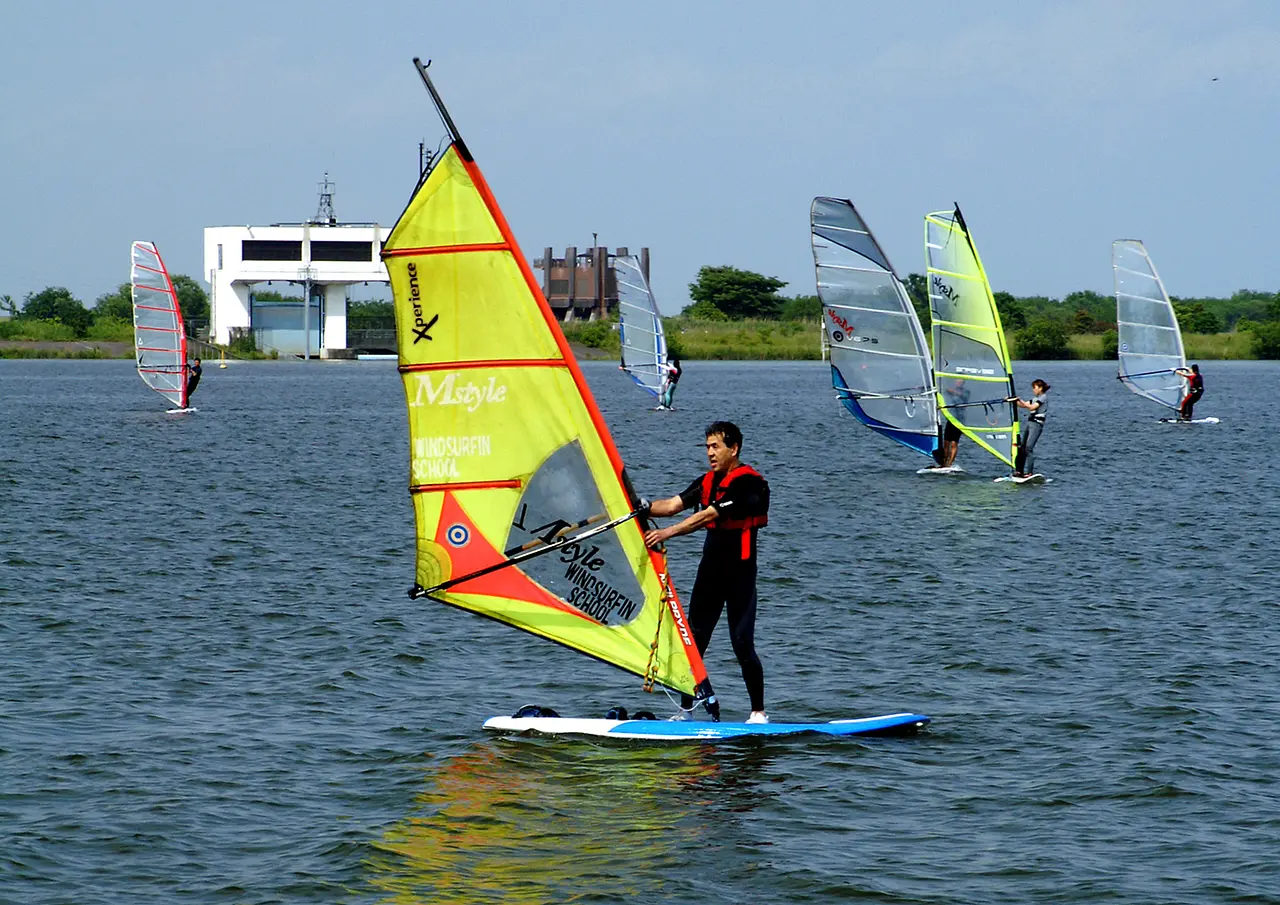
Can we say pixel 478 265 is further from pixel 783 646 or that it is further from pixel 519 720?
pixel 783 646

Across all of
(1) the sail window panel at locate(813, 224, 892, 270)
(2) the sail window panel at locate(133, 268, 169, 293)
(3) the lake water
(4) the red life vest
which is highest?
(2) the sail window panel at locate(133, 268, 169, 293)

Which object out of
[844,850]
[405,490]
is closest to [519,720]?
[844,850]

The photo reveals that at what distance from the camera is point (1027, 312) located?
15212 centimetres

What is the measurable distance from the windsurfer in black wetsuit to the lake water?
0.85 metres

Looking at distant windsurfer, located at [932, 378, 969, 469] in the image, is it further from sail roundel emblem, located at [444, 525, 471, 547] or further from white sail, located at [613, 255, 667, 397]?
white sail, located at [613, 255, 667, 397]

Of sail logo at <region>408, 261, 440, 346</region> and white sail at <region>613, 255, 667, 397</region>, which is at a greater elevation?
white sail at <region>613, 255, 667, 397</region>

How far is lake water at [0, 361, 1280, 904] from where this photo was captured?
25.3 feet

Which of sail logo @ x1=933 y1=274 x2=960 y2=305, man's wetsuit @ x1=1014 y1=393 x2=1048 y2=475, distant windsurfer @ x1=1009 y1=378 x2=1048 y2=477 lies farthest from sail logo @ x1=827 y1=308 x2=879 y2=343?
man's wetsuit @ x1=1014 y1=393 x2=1048 y2=475

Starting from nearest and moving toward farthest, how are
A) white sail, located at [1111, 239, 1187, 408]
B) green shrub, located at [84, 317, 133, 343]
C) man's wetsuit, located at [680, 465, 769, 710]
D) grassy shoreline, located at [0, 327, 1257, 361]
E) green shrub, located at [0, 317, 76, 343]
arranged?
1. man's wetsuit, located at [680, 465, 769, 710]
2. white sail, located at [1111, 239, 1187, 408]
3. grassy shoreline, located at [0, 327, 1257, 361]
4. green shrub, located at [0, 317, 76, 343]
5. green shrub, located at [84, 317, 133, 343]

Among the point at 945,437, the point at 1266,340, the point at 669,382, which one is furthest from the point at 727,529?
the point at 1266,340

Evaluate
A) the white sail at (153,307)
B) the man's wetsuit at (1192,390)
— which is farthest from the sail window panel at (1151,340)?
the white sail at (153,307)

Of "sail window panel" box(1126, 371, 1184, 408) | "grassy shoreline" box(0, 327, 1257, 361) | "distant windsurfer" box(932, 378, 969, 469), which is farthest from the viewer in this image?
"grassy shoreline" box(0, 327, 1257, 361)

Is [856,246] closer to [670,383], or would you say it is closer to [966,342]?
[966,342]

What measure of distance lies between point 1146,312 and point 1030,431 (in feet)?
54.2
